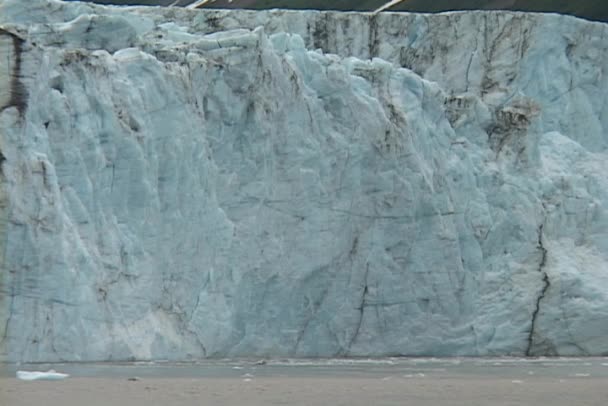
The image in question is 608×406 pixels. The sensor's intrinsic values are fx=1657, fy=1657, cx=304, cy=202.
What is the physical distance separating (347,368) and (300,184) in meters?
4.01

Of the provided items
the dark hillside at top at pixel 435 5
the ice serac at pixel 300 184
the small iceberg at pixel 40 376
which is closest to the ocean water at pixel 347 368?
the small iceberg at pixel 40 376

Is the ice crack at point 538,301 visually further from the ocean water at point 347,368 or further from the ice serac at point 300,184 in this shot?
the ocean water at point 347,368

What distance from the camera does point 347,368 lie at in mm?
21812

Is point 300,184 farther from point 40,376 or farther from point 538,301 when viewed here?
point 40,376

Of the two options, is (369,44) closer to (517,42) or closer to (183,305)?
(517,42)

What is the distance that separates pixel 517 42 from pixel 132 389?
47.1 feet

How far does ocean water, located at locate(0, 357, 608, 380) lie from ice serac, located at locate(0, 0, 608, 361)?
2.80 feet

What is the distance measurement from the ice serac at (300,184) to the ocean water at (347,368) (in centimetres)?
85

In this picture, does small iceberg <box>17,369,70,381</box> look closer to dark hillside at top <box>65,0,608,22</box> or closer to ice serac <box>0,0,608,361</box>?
ice serac <box>0,0,608,361</box>

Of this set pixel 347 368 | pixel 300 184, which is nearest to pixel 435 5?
pixel 300 184

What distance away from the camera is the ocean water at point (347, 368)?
63.6 ft

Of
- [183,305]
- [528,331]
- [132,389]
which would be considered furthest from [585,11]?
[132,389]

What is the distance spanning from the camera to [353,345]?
82.7 feet

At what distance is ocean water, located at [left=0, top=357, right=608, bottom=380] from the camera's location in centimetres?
1938
